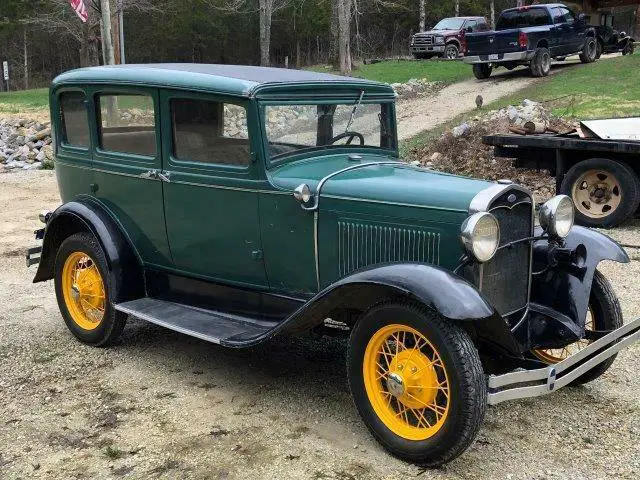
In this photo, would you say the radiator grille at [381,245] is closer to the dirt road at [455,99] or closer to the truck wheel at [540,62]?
the dirt road at [455,99]

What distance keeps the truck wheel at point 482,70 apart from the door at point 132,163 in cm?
1717

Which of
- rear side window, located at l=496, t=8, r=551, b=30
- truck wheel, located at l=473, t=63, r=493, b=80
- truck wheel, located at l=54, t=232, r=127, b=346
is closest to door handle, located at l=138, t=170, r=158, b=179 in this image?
truck wheel, located at l=54, t=232, r=127, b=346

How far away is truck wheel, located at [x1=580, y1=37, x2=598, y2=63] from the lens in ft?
68.1

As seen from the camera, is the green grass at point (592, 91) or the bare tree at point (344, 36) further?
the bare tree at point (344, 36)

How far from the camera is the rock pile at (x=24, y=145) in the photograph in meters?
15.1

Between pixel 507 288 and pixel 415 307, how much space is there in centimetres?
75

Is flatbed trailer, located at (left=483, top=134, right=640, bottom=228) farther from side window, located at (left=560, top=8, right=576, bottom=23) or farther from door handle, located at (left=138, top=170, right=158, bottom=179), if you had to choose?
side window, located at (left=560, top=8, right=576, bottom=23)

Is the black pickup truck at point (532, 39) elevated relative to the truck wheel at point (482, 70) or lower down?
elevated

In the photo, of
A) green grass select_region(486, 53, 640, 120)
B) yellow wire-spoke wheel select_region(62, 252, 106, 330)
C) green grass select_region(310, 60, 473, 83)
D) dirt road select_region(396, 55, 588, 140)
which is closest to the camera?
yellow wire-spoke wheel select_region(62, 252, 106, 330)

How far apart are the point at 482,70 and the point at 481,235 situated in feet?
60.5

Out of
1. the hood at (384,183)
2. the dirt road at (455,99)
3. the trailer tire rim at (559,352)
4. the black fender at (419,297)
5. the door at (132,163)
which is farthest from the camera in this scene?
the dirt road at (455,99)

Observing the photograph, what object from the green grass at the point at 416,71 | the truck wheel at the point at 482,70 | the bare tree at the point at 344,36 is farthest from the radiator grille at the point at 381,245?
the bare tree at the point at 344,36

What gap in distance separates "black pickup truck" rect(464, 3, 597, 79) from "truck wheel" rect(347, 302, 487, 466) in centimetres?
→ 1677

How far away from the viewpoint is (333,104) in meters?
4.50
